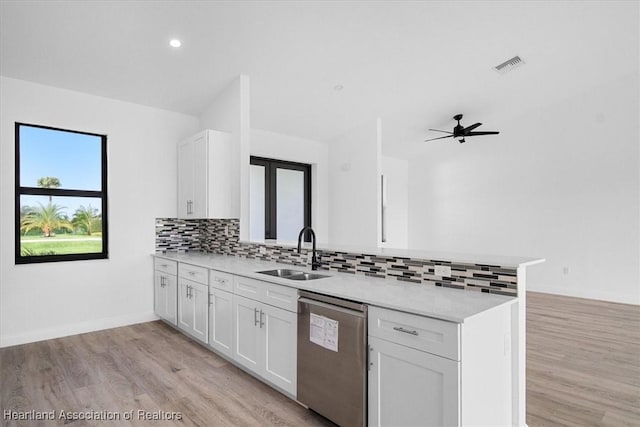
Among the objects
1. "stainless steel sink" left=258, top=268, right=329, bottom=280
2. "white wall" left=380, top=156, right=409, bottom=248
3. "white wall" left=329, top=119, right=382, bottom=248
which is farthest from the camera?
"white wall" left=380, top=156, right=409, bottom=248

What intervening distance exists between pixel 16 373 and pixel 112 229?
5.66 ft

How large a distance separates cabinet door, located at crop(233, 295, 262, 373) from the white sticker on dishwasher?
2.18 ft

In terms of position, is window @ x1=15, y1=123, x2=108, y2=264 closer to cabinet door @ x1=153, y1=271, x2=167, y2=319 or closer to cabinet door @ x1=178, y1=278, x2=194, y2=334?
cabinet door @ x1=153, y1=271, x2=167, y2=319

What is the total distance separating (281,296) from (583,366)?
2.77 metres

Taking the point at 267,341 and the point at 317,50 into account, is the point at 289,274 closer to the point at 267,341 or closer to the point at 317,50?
the point at 267,341

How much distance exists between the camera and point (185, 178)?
15.2ft

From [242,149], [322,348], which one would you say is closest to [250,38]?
[242,149]

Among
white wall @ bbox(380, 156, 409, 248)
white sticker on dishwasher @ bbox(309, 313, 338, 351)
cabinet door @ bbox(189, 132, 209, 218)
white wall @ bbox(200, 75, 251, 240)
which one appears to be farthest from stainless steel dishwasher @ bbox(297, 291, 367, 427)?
white wall @ bbox(380, 156, 409, 248)

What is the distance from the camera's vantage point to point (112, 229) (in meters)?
4.32

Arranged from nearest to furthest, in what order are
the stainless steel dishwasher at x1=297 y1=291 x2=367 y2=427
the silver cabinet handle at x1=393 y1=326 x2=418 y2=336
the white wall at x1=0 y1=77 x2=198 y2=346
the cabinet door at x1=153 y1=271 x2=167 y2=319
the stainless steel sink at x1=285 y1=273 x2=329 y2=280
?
1. the silver cabinet handle at x1=393 y1=326 x2=418 y2=336
2. the stainless steel dishwasher at x1=297 y1=291 x2=367 y2=427
3. the stainless steel sink at x1=285 y1=273 x2=329 y2=280
4. the white wall at x1=0 y1=77 x2=198 y2=346
5. the cabinet door at x1=153 y1=271 x2=167 y2=319

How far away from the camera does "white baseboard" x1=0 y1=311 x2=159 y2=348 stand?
12.1ft

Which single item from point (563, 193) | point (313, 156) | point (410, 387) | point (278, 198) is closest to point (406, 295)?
point (410, 387)

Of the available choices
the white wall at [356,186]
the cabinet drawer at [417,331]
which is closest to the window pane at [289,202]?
the white wall at [356,186]

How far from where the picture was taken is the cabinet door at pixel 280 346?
2455 mm
